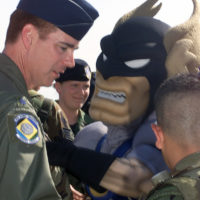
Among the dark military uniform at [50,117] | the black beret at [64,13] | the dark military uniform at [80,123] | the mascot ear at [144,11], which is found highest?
the black beret at [64,13]

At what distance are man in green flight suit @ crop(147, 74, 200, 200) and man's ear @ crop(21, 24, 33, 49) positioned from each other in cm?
65

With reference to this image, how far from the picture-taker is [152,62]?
2.44 m

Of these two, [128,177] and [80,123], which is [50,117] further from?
[80,123]

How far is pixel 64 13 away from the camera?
189 cm

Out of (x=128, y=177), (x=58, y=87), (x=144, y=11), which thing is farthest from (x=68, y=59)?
(x=58, y=87)

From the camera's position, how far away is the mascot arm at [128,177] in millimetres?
2182

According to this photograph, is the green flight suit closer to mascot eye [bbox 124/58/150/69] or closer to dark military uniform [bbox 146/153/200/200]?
Answer: dark military uniform [bbox 146/153/200/200]

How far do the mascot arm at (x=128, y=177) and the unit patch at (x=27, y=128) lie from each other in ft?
2.71

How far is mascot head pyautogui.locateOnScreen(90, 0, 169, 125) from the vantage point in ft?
7.93

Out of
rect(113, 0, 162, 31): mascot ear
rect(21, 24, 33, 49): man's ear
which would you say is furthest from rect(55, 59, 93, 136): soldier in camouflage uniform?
rect(21, 24, 33, 49): man's ear

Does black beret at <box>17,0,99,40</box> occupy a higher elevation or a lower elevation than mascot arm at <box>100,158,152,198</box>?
higher

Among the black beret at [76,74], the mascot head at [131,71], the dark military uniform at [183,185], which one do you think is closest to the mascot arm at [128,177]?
the mascot head at [131,71]

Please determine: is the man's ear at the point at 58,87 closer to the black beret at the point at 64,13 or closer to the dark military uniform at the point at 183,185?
the black beret at the point at 64,13

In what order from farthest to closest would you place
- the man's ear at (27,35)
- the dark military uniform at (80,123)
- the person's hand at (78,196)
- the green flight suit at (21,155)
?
the dark military uniform at (80,123), the person's hand at (78,196), the man's ear at (27,35), the green flight suit at (21,155)
